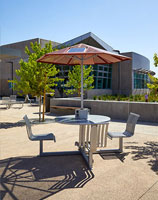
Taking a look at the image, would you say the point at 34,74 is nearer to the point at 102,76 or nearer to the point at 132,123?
the point at 132,123

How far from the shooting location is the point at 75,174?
424 cm

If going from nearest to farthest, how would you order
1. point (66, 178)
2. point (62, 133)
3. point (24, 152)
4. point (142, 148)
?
point (66, 178) < point (24, 152) < point (142, 148) < point (62, 133)

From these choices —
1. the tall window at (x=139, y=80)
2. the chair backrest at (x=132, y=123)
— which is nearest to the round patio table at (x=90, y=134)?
the chair backrest at (x=132, y=123)

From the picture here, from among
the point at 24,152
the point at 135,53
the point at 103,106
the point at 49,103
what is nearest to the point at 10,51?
the point at 49,103

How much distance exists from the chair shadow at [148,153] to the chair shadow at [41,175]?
57.1 inches

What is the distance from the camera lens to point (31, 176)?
13.5 ft

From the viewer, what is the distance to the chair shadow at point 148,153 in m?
4.83

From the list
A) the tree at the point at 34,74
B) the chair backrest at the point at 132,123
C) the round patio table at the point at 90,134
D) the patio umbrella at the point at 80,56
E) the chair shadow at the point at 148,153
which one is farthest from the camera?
the tree at the point at 34,74

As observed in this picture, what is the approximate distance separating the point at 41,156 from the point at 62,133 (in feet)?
9.15

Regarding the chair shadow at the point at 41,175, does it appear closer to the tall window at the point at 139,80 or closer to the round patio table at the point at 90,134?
the round patio table at the point at 90,134

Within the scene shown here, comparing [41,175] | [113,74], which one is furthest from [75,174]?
[113,74]

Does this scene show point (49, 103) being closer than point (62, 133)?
No

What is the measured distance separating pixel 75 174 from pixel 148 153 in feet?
7.83

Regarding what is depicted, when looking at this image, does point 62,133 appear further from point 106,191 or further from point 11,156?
point 106,191
